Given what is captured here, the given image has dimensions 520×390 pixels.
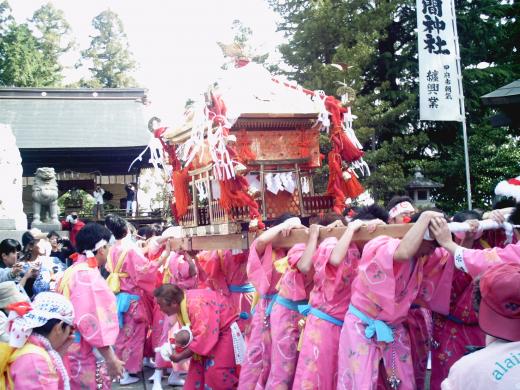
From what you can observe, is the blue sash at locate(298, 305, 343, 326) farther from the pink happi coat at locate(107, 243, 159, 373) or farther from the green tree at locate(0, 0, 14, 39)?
the green tree at locate(0, 0, 14, 39)

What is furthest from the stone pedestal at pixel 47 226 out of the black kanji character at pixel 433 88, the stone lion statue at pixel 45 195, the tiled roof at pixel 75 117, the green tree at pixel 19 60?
→ the green tree at pixel 19 60

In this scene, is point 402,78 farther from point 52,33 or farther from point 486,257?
point 52,33

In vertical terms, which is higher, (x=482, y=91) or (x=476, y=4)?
(x=476, y=4)

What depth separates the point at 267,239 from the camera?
14.9 feet

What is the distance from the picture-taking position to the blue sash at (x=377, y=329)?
11.6 ft

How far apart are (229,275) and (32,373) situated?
9.42ft

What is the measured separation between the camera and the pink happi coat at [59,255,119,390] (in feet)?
13.7

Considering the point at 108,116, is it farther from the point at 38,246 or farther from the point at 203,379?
the point at 203,379

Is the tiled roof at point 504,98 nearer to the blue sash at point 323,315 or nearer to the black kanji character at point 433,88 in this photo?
the blue sash at point 323,315

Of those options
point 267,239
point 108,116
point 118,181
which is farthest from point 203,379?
point 108,116

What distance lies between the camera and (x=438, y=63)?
12938 mm

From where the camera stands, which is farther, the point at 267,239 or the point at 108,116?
the point at 108,116

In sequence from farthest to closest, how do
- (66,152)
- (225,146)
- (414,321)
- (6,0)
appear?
1. (6,0)
2. (66,152)
3. (225,146)
4. (414,321)

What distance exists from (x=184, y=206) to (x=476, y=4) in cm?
1390
